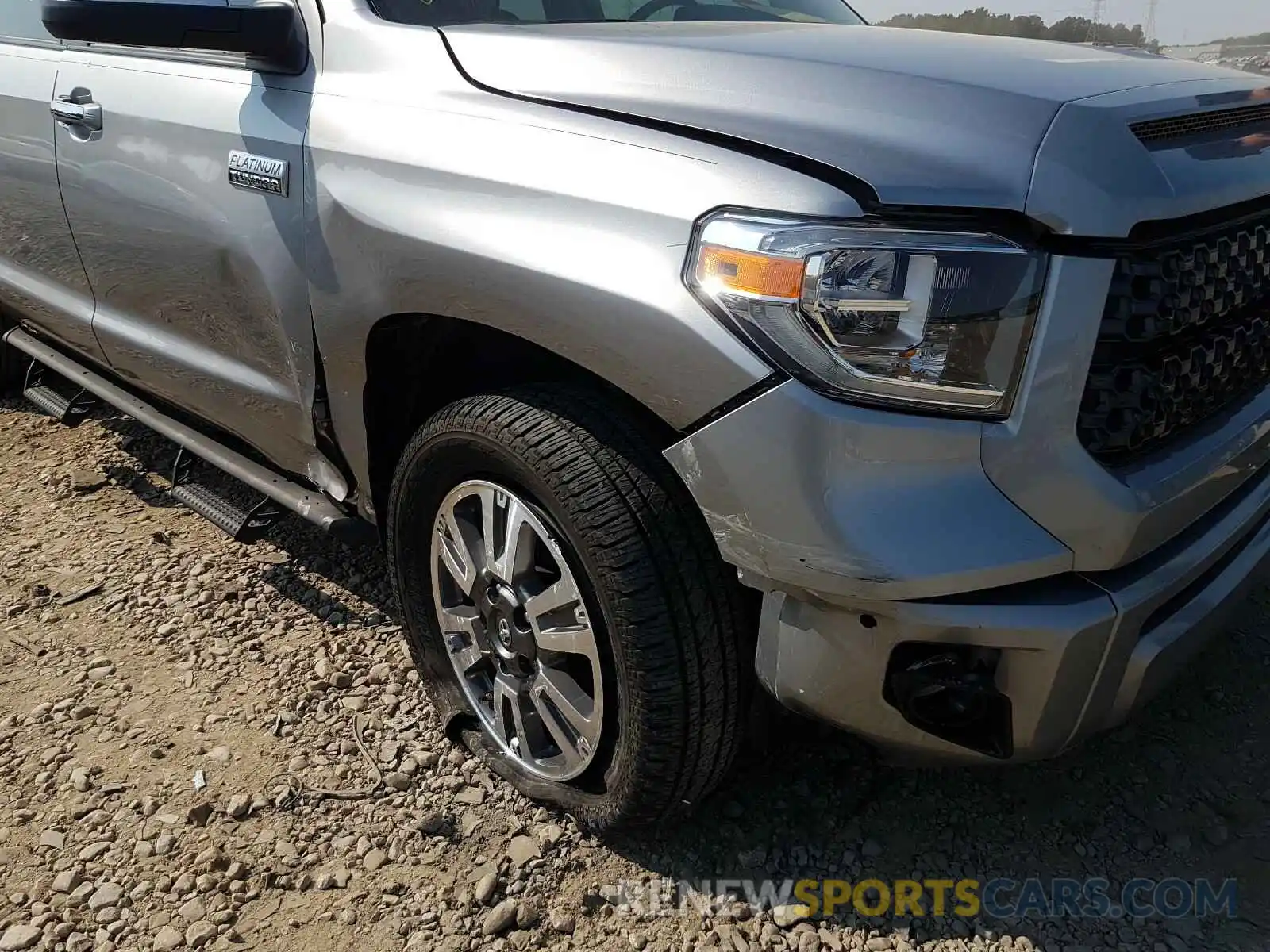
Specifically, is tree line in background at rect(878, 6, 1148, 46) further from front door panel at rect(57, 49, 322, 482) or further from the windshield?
front door panel at rect(57, 49, 322, 482)

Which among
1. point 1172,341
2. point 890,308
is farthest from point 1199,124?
point 890,308

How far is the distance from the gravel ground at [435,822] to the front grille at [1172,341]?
32.4 inches

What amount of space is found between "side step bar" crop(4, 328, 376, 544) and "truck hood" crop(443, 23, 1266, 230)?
1095 millimetres

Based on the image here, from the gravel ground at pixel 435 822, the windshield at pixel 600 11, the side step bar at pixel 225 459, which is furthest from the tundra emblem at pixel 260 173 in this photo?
the gravel ground at pixel 435 822

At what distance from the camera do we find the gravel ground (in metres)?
1.90

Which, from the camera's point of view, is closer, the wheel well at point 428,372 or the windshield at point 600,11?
the wheel well at point 428,372

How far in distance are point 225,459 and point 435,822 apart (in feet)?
4.08

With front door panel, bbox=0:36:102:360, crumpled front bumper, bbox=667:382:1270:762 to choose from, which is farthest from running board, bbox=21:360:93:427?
crumpled front bumper, bbox=667:382:1270:762

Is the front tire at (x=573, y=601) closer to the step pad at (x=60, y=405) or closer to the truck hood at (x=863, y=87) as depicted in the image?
the truck hood at (x=863, y=87)

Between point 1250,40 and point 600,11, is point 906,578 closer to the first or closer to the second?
point 600,11

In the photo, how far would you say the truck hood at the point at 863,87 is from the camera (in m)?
1.43

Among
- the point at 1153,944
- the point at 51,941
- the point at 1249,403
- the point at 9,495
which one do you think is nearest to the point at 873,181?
the point at 1249,403

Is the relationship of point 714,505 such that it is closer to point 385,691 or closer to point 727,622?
point 727,622

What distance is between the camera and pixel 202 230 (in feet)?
7.80
